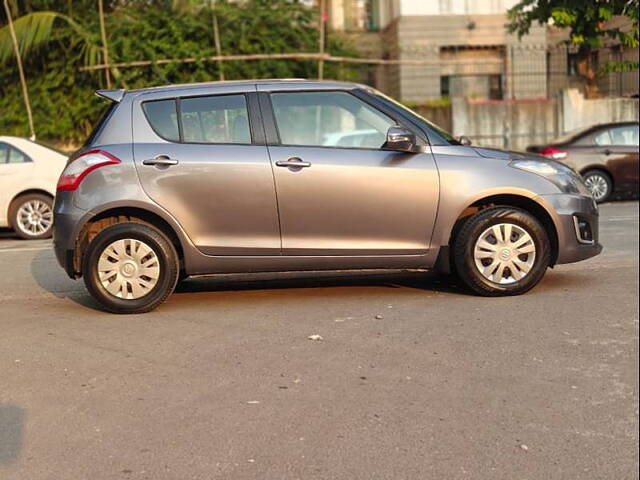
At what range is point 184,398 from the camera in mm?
4484

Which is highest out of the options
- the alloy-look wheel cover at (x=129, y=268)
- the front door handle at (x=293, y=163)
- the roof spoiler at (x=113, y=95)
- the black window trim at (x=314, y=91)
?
the roof spoiler at (x=113, y=95)

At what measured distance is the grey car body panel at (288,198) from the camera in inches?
252

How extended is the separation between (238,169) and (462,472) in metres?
3.36

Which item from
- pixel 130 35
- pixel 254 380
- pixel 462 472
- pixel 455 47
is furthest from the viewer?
pixel 455 47

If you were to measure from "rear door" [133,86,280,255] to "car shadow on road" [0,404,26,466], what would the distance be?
232 centimetres

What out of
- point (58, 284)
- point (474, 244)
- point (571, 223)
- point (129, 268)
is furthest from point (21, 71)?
point (571, 223)

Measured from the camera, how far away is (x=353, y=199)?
645 cm

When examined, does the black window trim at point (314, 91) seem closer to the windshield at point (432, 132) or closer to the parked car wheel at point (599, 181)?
the windshield at point (432, 132)

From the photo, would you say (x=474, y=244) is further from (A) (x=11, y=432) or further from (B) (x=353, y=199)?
(A) (x=11, y=432)

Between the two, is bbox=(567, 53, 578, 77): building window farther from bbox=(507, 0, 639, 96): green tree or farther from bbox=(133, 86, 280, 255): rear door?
bbox=(133, 86, 280, 255): rear door

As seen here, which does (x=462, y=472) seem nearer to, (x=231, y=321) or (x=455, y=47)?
(x=231, y=321)

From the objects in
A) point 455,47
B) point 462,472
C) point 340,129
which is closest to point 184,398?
point 462,472

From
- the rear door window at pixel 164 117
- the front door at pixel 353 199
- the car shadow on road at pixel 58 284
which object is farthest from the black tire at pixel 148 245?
the front door at pixel 353 199

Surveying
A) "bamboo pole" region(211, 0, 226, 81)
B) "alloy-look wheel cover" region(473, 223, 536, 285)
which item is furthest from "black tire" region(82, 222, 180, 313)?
"bamboo pole" region(211, 0, 226, 81)
